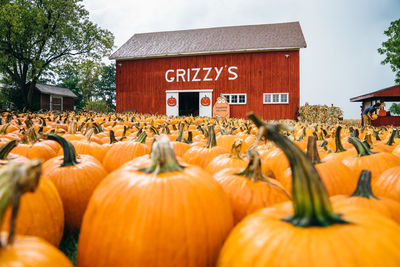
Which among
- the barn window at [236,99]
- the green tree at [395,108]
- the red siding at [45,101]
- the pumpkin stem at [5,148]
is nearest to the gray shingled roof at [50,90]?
the red siding at [45,101]

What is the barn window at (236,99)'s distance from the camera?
23.3 meters

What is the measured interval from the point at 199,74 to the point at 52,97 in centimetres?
2827

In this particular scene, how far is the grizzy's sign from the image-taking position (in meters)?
23.6

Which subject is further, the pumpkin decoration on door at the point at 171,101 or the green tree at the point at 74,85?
the green tree at the point at 74,85

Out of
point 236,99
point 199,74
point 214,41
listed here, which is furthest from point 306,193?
point 214,41

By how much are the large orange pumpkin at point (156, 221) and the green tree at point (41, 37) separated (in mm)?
28080

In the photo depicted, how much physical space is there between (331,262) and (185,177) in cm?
62

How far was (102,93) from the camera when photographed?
6488cm

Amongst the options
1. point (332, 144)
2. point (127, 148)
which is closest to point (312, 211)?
point (127, 148)

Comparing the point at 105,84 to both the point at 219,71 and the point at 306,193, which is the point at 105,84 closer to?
the point at 219,71

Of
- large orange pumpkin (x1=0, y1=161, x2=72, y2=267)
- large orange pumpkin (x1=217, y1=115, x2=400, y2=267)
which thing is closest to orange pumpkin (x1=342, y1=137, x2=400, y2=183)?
large orange pumpkin (x1=217, y1=115, x2=400, y2=267)

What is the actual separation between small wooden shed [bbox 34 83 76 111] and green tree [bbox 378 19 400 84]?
46.7 meters

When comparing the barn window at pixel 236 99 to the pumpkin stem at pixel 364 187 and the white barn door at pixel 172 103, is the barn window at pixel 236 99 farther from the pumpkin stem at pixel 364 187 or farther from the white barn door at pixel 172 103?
the pumpkin stem at pixel 364 187

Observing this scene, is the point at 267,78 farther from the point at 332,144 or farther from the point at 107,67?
the point at 107,67
